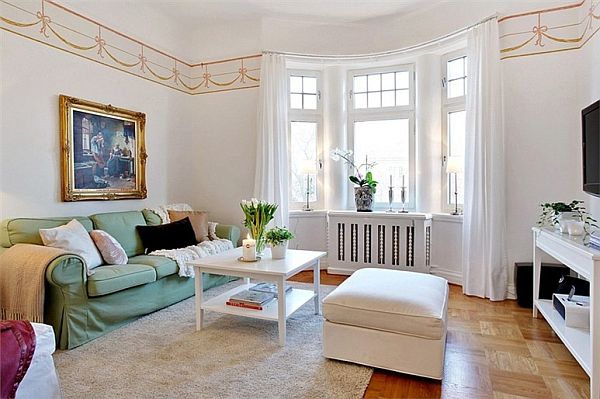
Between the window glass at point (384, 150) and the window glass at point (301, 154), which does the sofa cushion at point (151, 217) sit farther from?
the window glass at point (384, 150)

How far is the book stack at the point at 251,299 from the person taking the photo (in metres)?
2.63

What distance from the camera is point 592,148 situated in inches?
99.3

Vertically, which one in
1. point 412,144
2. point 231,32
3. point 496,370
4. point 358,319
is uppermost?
point 231,32

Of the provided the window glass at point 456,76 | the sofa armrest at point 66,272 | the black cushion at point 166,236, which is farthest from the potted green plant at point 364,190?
the sofa armrest at point 66,272

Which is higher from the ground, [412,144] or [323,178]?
[412,144]

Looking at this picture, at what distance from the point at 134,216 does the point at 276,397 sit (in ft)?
8.47

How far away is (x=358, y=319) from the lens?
2.12 meters

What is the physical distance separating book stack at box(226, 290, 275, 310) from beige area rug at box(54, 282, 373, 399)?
0.21 m

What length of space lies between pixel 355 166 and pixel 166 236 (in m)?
2.37

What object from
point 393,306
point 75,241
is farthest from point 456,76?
point 75,241

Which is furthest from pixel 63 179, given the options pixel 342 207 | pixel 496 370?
pixel 496 370

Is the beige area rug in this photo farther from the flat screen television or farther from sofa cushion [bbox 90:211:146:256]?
the flat screen television

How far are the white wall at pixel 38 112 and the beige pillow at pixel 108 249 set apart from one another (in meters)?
0.54

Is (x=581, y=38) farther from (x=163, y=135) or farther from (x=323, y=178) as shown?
(x=163, y=135)
